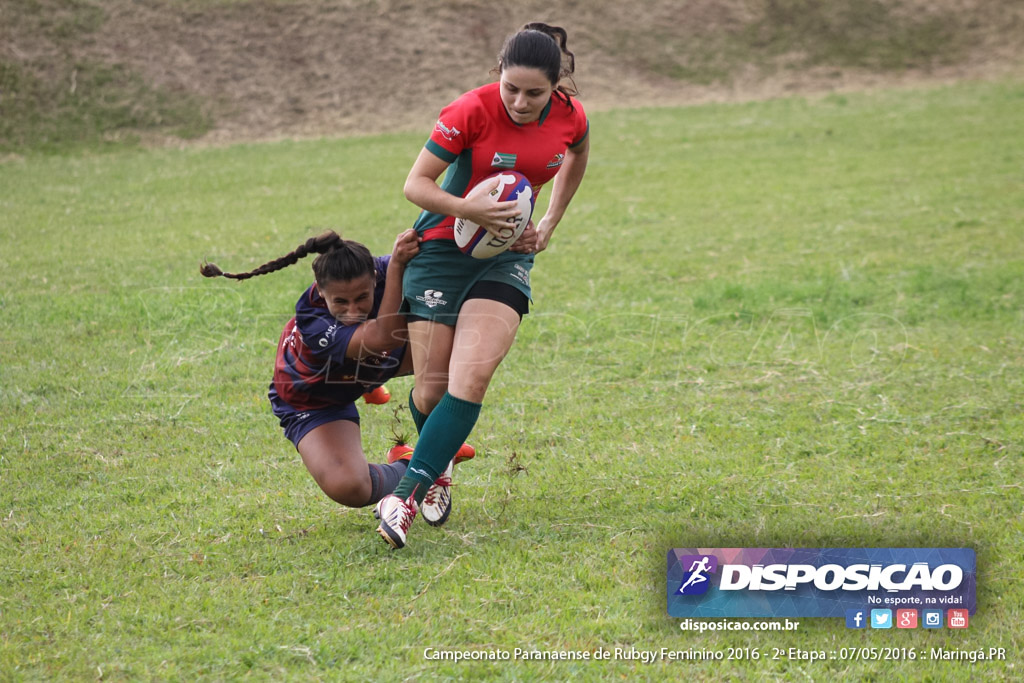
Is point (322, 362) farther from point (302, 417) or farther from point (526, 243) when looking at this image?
point (526, 243)

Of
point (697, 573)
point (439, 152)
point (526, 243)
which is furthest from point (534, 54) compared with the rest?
point (697, 573)

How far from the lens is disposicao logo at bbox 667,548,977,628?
12.1 feet

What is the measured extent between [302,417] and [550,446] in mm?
1447

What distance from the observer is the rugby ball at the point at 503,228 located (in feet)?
14.1

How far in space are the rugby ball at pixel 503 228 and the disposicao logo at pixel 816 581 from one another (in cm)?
152

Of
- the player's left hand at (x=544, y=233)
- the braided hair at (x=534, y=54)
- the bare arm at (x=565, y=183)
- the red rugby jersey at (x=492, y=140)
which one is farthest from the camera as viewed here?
the bare arm at (x=565, y=183)

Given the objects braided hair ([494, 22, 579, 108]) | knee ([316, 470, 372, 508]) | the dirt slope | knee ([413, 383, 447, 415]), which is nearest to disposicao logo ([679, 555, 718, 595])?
knee ([413, 383, 447, 415])

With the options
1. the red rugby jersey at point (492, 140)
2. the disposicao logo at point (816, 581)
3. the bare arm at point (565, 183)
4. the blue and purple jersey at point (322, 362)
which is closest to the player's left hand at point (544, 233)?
the bare arm at point (565, 183)

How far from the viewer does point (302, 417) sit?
4.77 m

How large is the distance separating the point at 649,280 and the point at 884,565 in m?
5.44

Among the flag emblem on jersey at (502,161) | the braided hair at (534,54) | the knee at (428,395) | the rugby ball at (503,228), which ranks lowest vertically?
the knee at (428,395)

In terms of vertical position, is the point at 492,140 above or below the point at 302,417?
above

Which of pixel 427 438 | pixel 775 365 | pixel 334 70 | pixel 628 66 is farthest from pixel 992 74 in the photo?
pixel 427 438

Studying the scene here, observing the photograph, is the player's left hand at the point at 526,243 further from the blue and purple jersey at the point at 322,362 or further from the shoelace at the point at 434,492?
the shoelace at the point at 434,492
